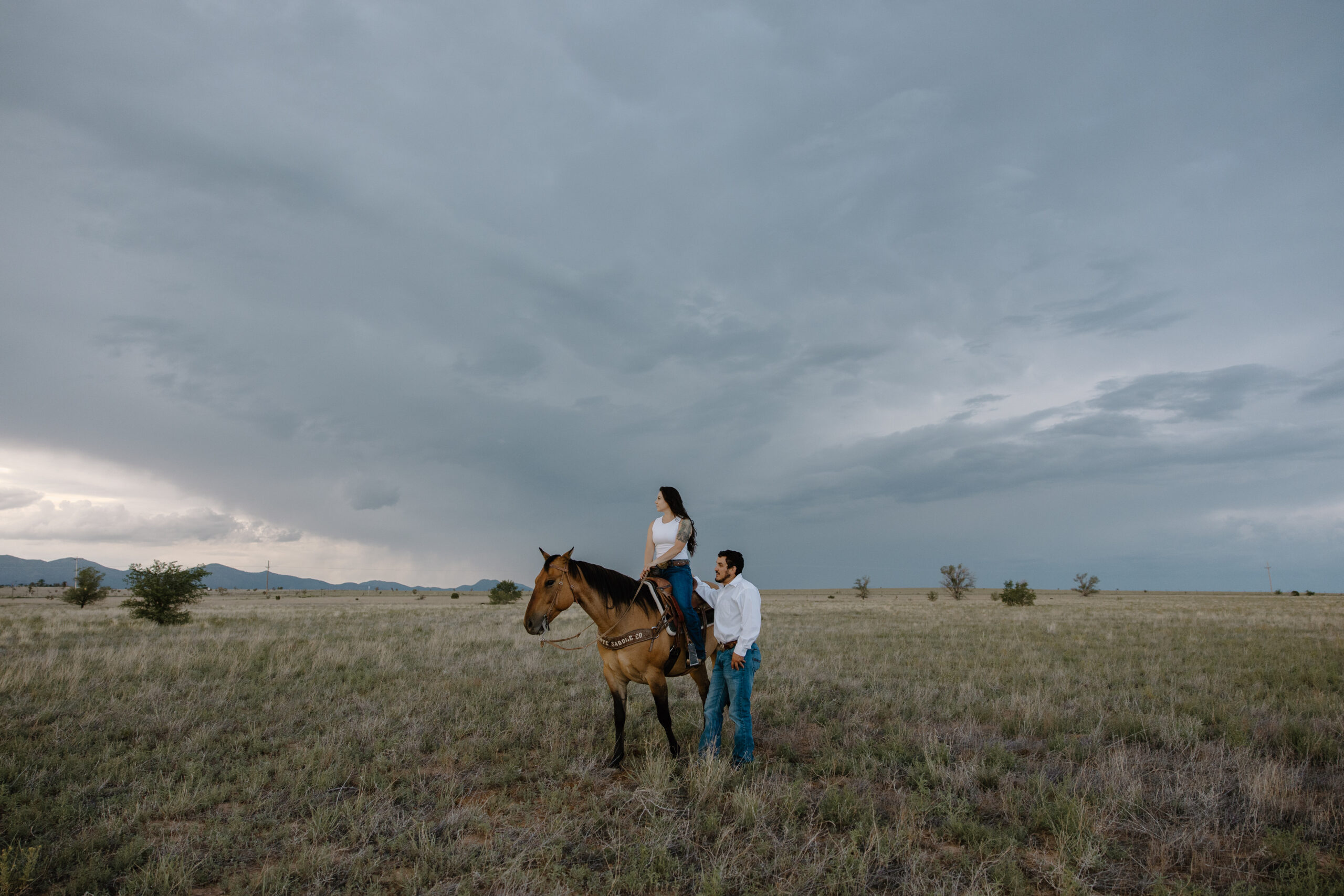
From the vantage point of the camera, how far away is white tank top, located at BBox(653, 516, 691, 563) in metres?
7.04

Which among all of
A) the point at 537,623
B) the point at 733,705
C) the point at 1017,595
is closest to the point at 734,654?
the point at 733,705

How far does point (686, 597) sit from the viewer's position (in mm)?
7082

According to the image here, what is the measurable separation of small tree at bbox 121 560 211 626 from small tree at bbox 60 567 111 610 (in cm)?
1945

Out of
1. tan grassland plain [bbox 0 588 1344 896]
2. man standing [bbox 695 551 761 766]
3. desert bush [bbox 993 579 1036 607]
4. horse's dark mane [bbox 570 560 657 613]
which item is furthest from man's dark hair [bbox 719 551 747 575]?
desert bush [bbox 993 579 1036 607]

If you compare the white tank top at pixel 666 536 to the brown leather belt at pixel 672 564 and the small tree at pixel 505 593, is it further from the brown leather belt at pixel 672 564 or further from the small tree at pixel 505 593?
the small tree at pixel 505 593

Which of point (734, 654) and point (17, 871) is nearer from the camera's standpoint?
point (17, 871)

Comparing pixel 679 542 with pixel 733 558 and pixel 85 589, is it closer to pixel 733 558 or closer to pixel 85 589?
pixel 733 558

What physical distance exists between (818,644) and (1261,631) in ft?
50.3

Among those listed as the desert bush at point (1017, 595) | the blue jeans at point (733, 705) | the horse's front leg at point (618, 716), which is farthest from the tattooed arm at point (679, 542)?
the desert bush at point (1017, 595)

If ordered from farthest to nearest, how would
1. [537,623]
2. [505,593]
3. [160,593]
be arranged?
[505,593]
[160,593]
[537,623]

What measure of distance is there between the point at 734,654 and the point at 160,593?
26614mm

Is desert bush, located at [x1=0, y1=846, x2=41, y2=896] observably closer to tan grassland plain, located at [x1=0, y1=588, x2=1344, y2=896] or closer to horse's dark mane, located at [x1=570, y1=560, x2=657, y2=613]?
tan grassland plain, located at [x1=0, y1=588, x2=1344, y2=896]

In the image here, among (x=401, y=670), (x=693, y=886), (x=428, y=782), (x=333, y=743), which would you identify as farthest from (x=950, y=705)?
(x=401, y=670)

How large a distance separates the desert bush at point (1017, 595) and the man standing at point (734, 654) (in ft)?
132
